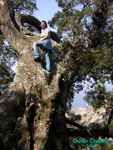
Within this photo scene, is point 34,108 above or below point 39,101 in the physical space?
below

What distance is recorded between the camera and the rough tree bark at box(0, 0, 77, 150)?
11.1 ft

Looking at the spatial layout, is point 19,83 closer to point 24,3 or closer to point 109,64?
point 109,64

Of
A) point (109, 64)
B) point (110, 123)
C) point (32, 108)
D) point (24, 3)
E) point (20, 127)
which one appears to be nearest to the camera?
point (20, 127)

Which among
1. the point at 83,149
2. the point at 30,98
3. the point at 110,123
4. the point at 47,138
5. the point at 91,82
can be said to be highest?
the point at 91,82

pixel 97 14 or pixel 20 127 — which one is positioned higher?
pixel 97 14

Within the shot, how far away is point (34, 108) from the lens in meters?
3.96

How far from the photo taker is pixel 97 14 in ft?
20.3

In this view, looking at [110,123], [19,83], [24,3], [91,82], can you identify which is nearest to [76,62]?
[91,82]

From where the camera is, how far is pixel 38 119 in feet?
12.2

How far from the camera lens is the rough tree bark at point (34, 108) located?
3.40m

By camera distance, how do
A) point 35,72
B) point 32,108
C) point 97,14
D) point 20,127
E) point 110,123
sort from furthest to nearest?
point 110,123, point 97,14, point 35,72, point 32,108, point 20,127

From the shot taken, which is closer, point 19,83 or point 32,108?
point 32,108

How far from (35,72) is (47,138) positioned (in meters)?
2.41

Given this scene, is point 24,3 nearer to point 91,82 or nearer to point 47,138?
point 91,82
